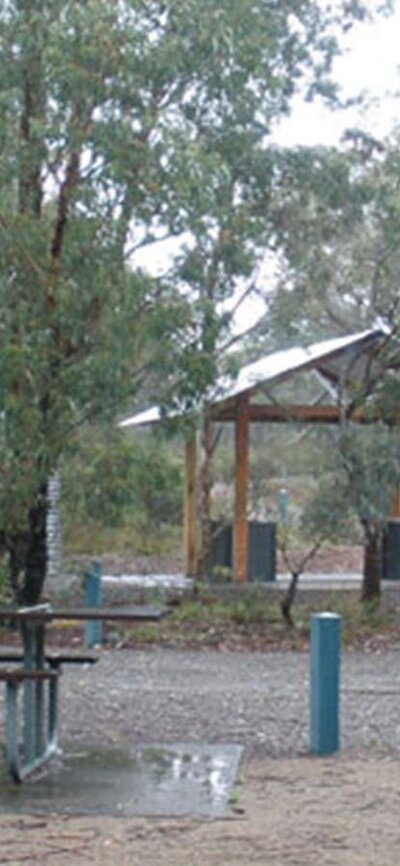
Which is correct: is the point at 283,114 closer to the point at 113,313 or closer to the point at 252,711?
the point at 113,313

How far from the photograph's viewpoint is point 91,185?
13.5 metres

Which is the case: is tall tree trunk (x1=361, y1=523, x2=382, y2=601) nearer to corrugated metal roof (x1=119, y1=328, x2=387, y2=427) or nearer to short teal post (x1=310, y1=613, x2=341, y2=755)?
corrugated metal roof (x1=119, y1=328, x2=387, y2=427)

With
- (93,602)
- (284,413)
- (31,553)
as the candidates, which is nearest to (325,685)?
(31,553)

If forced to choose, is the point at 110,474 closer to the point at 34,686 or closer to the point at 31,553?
the point at 31,553

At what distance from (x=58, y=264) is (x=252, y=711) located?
4373 mm

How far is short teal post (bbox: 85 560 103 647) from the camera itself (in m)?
15.9

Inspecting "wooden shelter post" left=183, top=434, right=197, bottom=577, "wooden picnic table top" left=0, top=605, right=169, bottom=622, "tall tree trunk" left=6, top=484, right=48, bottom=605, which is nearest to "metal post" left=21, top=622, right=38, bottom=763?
"wooden picnic table top" left=0, top=605, right=169, bottom=622

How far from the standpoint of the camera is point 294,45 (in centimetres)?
1712

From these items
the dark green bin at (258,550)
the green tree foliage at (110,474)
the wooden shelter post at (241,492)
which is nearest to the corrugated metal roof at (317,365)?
the wooden shelter post at (241,492)

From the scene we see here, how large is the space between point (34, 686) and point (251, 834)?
227 centimetres

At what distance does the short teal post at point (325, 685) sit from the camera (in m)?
9.23

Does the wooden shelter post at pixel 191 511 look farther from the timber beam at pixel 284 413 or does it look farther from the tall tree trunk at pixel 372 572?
the tall tree trunk at pixel 372 572

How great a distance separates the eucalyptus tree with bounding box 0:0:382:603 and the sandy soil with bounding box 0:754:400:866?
235 inches

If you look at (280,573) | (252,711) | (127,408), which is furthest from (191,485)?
(252,711)
